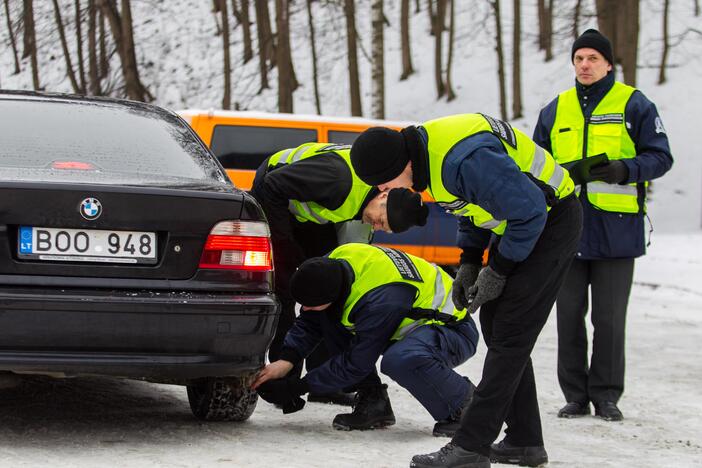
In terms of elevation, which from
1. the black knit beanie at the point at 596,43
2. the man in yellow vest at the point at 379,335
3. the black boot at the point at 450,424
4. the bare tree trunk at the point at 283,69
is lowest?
the black boot at the point at 450,424

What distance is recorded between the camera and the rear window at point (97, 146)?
426 centimetres

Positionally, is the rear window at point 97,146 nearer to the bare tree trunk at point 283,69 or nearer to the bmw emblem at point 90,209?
the bmw emblem at point 90,209

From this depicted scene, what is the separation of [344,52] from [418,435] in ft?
128

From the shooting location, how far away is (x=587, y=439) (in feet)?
16.2

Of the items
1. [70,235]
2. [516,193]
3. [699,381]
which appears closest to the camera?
[516,193]

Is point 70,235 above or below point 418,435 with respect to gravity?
Result: above

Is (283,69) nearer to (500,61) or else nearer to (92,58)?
(500,61)

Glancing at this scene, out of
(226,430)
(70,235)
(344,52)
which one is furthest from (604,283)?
(344,52)

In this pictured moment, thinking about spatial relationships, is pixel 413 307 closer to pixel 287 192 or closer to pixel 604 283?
pixel 287 192

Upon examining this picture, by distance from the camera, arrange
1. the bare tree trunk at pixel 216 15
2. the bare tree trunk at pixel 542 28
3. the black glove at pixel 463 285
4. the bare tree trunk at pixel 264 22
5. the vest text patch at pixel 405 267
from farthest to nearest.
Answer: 1. the bare tree trunk at pixel 216 15
2. the bare tree trunk at pixel 542 28
3. the bare tree trunk at pixel 264 22
4. the vest text patch at pixel 405 267
5. the black glove at pixel 463 285

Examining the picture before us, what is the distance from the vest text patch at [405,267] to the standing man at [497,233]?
432 mm

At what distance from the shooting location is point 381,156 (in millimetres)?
3682

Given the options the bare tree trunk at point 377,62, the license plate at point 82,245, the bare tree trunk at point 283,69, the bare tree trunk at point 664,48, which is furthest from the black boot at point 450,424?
the bare tree trunk at point 664,48

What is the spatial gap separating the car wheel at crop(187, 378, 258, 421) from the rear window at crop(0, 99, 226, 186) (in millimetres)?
858
